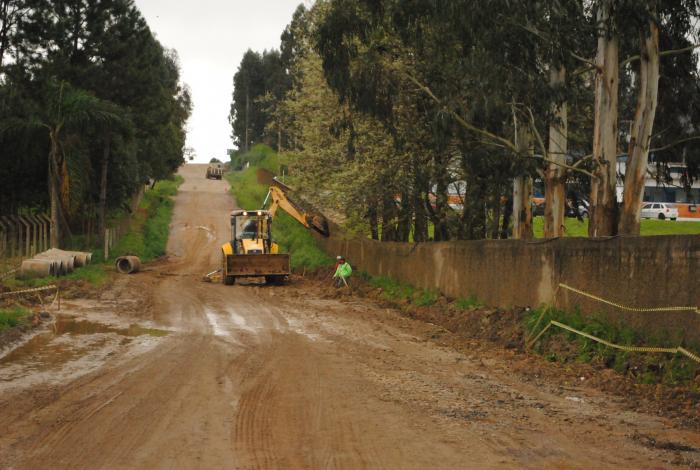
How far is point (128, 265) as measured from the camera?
36.8 m

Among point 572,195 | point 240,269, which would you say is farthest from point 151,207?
point 572,195

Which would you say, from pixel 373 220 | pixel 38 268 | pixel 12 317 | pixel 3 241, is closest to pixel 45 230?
pixel 3 241

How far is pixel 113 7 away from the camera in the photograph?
4381cm

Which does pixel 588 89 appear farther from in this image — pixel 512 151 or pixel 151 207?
pixel 151 207

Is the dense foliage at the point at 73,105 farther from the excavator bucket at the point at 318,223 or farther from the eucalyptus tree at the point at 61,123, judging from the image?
the excavator bucket at the point at 318,223

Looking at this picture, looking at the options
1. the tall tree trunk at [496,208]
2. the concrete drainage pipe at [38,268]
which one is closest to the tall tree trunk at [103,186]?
the concrete drainage pipe at [38,268]

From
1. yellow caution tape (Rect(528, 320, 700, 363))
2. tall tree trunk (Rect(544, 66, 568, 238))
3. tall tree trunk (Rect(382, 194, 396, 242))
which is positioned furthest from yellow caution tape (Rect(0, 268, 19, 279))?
yellow caution tape (Rect(528, 320, 700, 363))

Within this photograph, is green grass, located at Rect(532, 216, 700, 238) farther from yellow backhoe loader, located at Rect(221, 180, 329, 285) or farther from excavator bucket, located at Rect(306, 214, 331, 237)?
yellow backhoe loader, located at Rect(221, 180, 329, 285)

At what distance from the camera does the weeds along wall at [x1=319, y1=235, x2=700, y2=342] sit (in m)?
12.6

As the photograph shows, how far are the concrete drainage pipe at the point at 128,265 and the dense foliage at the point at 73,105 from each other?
4448mm

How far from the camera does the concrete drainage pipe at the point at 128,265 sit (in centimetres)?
3662

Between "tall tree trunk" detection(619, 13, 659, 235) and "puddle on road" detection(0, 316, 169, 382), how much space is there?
36.2 feet

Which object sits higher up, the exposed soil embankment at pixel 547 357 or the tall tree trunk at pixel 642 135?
the tall tree trunk at pixel 642 135

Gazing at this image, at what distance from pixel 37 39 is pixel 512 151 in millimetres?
30115
